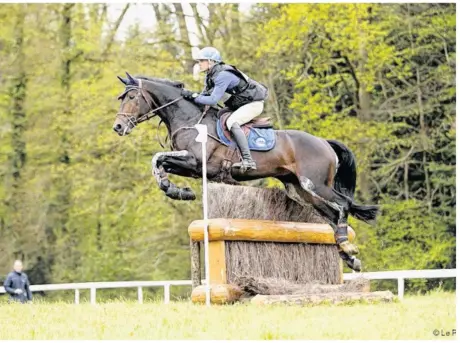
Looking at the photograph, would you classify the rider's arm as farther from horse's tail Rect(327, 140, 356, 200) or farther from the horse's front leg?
horse's tail Rect(327, 140, 356, 200)

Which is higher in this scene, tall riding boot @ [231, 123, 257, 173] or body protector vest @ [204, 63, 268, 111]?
body protector vest @ [204, 63, 268, 111]

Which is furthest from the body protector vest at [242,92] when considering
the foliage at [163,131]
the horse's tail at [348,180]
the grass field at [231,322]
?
the foliage at [163,131]

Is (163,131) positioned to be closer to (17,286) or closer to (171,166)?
(17,286)

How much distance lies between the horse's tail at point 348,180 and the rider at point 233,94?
1514 millimetres

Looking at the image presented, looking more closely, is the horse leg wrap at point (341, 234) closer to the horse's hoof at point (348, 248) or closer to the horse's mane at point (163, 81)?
the horse's hoof at point (348, 248)

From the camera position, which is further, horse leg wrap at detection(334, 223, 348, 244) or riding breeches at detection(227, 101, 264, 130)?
horse leg wrap at detection(334, 223, 348, 244)

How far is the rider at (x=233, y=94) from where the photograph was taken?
11.6 metres

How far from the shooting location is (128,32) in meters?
27.2

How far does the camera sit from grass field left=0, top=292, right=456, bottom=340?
8.13m

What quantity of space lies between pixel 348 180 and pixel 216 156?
212 cm

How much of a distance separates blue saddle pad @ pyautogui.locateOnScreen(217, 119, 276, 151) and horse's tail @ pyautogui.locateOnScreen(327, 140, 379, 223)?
3.97ft

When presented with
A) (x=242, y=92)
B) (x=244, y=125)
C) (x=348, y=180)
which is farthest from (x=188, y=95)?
(x=348, y=180)

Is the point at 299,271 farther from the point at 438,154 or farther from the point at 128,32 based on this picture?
the point at 128,32

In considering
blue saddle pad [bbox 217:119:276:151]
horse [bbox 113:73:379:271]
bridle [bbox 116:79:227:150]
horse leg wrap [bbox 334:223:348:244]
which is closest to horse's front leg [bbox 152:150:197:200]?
horse [bbox 113:73:379:271]
